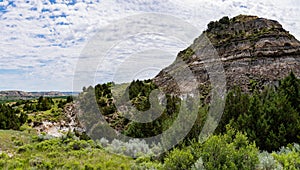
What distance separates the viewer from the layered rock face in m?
28.1

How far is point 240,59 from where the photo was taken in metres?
30.1

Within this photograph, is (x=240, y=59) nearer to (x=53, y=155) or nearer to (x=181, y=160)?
(x=53, y=155)

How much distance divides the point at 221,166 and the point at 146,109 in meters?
12.0

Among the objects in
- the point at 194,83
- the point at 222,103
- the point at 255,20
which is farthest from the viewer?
the point at 255,20

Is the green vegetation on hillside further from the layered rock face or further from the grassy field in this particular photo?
the layered rock face

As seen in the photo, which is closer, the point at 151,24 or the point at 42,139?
the point at 42,139

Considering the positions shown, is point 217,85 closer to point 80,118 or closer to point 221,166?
point 80,118

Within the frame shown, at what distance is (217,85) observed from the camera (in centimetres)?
2839

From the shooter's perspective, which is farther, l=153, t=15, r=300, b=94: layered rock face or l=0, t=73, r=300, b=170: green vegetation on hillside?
l=153, t=15, r=300, b=94: layered rock face

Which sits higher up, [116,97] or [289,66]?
[289,66]

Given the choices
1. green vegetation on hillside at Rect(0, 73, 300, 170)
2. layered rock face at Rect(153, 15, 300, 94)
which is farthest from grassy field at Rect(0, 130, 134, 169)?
layered rock face at Rect(153, 15, 300, 94)

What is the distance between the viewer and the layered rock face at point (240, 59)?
2806 cm

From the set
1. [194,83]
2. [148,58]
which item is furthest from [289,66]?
[148,58]

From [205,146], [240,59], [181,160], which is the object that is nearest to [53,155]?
[181,160]
